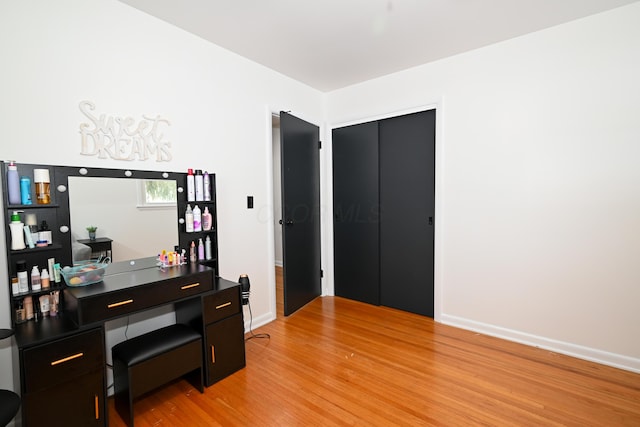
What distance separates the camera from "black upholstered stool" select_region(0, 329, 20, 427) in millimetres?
1126

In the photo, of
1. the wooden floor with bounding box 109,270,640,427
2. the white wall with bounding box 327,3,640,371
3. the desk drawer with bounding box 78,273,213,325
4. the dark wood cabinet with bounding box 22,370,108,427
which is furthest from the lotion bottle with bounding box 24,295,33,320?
the white wall with bounding box 327,3,640,371

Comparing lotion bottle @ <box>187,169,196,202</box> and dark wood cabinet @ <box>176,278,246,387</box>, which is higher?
lotion bottle @ <box>187,169,196,202</box>

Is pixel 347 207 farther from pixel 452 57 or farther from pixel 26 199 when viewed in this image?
pixel 26 199

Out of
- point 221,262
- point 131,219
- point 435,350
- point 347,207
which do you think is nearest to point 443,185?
point 347,207

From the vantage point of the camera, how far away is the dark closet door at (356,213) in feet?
11.1

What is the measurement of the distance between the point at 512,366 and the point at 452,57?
2.63 metres

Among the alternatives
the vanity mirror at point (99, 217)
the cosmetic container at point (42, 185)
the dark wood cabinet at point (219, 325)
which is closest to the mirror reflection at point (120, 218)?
the vanity mirror at point (99, 217)

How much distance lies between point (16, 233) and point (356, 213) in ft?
9.27

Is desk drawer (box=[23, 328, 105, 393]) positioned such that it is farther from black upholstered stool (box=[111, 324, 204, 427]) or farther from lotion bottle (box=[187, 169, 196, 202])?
lotion bottle (box=[187, 169, 196, 202])

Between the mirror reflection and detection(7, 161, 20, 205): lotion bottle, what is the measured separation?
0.22 m

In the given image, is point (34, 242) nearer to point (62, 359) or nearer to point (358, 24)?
point (62, 359)

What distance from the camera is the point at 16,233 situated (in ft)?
4.97

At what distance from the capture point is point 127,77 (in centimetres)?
196

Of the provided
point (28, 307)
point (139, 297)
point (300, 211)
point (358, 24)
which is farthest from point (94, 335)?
point (358, 24)
